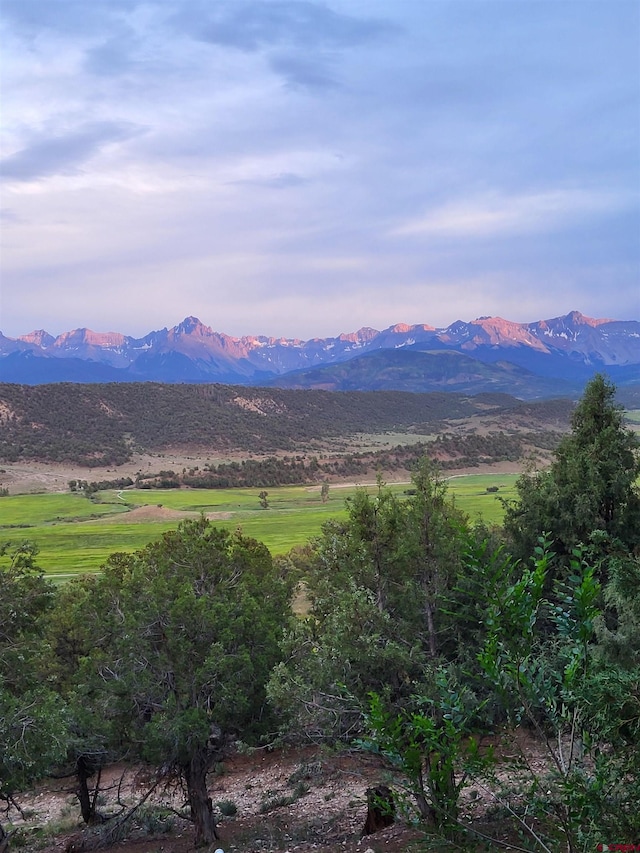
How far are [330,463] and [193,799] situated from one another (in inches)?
4165

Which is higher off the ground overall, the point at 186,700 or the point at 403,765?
the point at 403,765

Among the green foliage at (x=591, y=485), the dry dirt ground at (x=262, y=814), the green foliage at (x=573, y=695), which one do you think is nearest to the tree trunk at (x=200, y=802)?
the dry dirt ground at (x=262, y=814)

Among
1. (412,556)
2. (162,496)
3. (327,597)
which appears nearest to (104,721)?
(327,597)

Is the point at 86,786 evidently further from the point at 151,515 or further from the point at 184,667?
the point at 151,515

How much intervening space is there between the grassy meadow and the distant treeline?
69.7ft

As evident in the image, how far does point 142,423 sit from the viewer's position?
519 ft

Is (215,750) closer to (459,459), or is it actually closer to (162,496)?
(162,496)

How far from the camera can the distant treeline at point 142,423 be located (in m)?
132

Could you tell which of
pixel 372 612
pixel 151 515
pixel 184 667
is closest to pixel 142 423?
pixel 151 515

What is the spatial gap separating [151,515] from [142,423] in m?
84.6

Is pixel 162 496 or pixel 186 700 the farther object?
pixel 162 496

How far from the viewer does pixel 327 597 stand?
14914mm

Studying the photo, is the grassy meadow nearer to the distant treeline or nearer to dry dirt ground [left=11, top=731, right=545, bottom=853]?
the distant treeline

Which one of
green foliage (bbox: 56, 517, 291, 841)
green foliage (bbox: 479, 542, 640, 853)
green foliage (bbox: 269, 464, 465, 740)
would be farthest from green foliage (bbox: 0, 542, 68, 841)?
green foliage (bbox: 479, 542, 640, 853)
